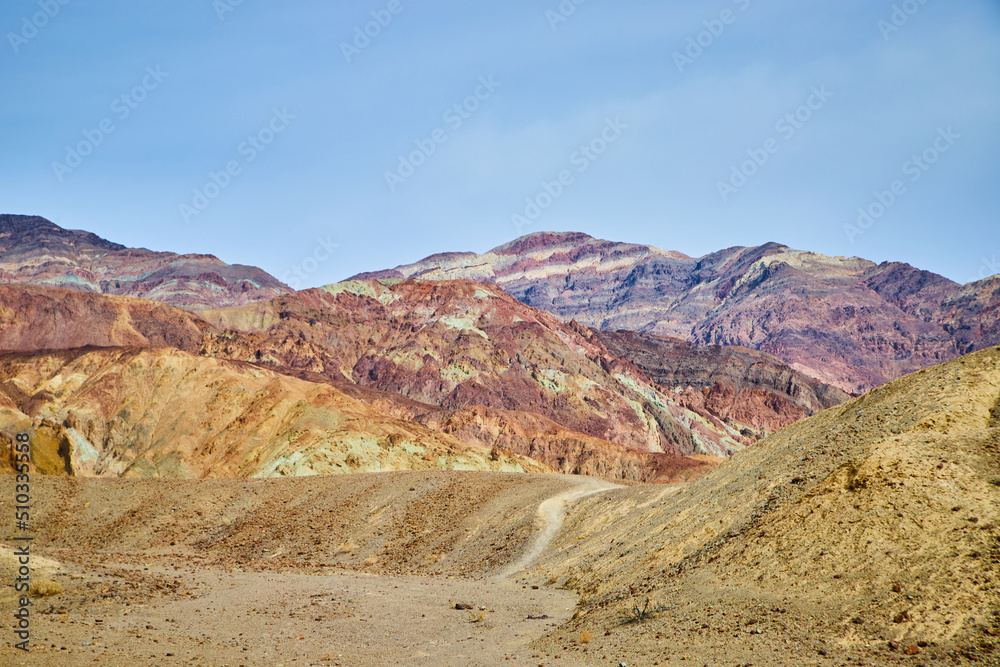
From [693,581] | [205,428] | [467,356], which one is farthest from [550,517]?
[467,356]

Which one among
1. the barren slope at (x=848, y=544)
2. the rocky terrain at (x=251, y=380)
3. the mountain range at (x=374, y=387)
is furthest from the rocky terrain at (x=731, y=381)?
the barren slope at (x=848, y=544)

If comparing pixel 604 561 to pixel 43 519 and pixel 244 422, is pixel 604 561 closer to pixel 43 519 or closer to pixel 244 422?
pixel 43 519

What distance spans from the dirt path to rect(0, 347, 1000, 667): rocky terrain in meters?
0.17

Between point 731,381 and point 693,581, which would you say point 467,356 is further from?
point 693,581

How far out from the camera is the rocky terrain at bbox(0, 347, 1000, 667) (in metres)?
13.1

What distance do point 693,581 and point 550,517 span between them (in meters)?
13.9

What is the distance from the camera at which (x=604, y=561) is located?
2164 cm

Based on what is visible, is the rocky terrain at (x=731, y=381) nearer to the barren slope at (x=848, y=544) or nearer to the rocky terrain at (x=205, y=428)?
the rocky terrain at (x=205, y=428)

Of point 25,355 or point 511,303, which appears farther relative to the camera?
point 511,303

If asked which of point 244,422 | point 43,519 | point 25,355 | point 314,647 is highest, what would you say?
point 25,355

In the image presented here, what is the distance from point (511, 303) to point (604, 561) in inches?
4865

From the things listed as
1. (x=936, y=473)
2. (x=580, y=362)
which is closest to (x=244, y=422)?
(x=936, y=473)

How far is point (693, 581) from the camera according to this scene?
53.8ft

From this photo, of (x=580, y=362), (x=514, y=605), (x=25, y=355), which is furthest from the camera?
(x=580, y=362)
